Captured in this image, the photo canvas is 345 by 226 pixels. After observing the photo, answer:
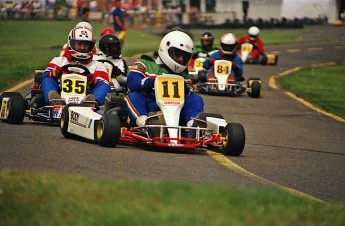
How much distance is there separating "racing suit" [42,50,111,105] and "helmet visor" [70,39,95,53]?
0.16m

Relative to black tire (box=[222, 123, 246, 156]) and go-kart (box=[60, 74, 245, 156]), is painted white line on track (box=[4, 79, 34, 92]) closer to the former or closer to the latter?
go-kart (box=[60, 74, 245, 156])

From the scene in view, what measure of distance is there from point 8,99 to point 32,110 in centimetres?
36

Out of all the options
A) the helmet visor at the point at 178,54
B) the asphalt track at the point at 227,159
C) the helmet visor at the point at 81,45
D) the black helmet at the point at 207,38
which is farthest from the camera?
the black helmet at the point at 207,38

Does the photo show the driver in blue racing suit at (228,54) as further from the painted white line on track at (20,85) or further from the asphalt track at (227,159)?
the asphalt track at (227,159)

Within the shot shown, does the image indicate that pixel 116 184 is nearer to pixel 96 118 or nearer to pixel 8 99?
pixel 96 118

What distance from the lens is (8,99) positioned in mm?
11766

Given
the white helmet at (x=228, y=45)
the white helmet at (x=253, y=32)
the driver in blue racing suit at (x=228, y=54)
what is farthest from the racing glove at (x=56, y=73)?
the white helmet at (x=253, y=32)

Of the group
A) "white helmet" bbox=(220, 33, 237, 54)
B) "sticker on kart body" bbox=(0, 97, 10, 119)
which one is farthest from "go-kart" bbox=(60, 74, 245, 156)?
"white helmet" bbox=(220, 33, 237, 54)

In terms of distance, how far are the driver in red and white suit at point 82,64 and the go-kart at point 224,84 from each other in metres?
6.20

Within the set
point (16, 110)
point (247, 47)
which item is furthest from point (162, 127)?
point (247, 47)

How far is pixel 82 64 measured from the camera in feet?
41.1

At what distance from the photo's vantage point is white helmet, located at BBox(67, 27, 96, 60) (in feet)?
40.7

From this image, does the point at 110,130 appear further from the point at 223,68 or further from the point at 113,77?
the point at 223,68

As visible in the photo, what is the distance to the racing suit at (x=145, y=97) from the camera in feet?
34.1
